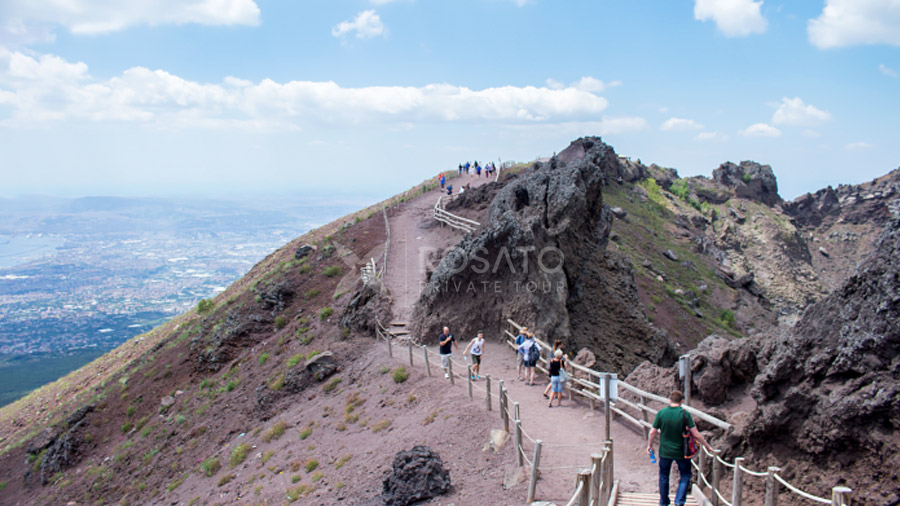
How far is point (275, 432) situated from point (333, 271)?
15502mm

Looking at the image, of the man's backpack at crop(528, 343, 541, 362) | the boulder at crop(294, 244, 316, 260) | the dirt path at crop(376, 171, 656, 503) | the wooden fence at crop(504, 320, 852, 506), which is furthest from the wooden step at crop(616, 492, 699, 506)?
the boulder at crop(294, 244, 316, 260)

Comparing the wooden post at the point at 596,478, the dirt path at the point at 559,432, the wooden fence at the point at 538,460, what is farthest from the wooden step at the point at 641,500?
the wooden post at the point at 596,478

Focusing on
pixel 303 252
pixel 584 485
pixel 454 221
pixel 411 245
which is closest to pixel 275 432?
pixel 584 485

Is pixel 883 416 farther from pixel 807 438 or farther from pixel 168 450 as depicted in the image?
pixel 168 450

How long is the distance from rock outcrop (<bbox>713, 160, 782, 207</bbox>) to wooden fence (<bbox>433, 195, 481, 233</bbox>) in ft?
182

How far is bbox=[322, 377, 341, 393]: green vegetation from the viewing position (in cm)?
2088

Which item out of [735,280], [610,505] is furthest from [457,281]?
[735,280]

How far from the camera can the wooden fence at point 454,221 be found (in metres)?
35.0

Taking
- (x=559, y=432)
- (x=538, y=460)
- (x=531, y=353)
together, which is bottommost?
(x=559, y=432)

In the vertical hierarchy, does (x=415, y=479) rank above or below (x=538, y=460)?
below

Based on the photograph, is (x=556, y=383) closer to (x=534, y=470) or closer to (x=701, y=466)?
(x=534, y=470)

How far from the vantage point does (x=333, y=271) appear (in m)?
33.6

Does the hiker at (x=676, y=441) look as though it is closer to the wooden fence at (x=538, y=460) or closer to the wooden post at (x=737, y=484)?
the wooden post at (x=737, y=484)

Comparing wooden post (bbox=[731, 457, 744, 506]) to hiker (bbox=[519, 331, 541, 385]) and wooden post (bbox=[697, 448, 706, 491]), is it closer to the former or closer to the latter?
wooden post (bbox=[697, 448, 706, 491])
